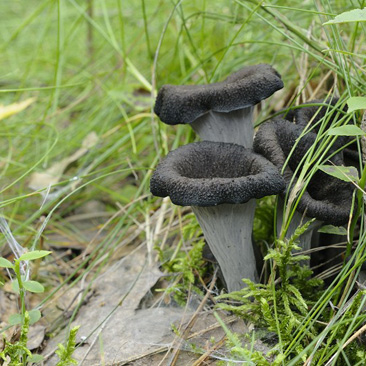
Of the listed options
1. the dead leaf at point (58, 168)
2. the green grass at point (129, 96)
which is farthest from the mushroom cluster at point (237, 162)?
the dead leaf at point (58, 168)

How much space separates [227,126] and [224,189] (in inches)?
23.0

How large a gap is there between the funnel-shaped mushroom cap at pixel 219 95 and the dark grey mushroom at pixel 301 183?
0.47 feet

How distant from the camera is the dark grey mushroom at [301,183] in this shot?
5.62 ft

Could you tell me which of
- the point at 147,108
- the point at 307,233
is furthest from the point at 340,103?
the point at 147,108

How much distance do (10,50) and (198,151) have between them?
3.91m

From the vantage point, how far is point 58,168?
11.1ft

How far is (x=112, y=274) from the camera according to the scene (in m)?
2.61

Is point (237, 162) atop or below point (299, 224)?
atop

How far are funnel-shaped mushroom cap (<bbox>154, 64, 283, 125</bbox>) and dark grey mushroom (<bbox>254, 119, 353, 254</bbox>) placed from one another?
0.14 meters

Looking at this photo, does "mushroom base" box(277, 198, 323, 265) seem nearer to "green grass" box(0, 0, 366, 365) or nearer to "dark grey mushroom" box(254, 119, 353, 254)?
"dark grey mushroom" box(254, 119, 353, 254)

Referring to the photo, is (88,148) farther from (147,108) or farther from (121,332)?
(121,332)

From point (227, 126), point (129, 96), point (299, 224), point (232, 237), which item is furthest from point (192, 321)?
point (129, 96)

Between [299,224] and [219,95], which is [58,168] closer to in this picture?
[219,95]

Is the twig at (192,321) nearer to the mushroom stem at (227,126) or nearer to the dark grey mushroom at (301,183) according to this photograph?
the dark grey mushroom at (301,183)
